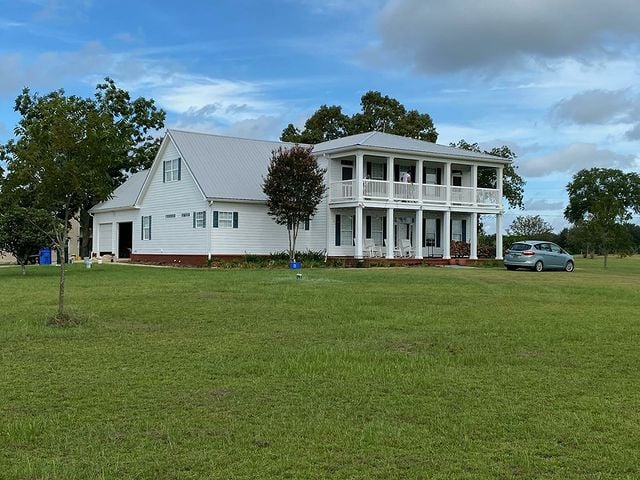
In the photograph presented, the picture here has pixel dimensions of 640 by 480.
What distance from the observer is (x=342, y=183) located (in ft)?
111

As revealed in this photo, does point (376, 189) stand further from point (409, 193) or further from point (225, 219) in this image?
point (225, 219)

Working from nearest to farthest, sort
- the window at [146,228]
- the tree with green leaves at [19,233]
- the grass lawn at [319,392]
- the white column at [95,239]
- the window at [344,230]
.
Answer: the grass lawn at [319,392]
the tree with green leaves at [19,233]
the window at [344,230]
the window at [146,228]
the white column at [95,239]

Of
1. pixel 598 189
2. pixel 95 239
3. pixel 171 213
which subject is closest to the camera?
pixel 171 213

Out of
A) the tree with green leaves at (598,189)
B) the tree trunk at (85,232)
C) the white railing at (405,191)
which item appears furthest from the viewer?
the tree with green leaves at (598,189)

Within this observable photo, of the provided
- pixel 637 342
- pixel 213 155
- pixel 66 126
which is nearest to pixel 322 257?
pixel 213 155

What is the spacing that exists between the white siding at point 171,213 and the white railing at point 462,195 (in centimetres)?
1273

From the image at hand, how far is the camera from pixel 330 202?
1350 inches

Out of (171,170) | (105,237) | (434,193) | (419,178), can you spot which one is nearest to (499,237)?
(434,193)

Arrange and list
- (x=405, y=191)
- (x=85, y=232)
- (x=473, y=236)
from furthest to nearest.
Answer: (x=85, y=232) → (x=473, y=236) → (x=405, y=191)

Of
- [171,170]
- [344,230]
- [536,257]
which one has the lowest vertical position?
[536,257]

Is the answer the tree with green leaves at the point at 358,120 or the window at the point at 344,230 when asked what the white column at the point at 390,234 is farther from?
the tree with green leaves at the point at 358,120

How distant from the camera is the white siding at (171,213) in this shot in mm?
33375

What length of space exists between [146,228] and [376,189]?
1264 centimetres

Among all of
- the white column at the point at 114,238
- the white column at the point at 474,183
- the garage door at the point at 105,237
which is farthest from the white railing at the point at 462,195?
the garage door at the point at 105,237
